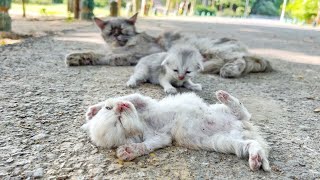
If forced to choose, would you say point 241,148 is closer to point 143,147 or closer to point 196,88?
point 143,147

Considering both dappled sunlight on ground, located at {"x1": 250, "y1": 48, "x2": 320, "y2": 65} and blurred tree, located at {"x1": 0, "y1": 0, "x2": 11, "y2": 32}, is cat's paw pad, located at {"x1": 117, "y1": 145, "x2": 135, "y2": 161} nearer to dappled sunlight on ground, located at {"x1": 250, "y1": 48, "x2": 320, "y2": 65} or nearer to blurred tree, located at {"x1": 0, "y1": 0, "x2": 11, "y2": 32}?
dappled sunlight on ground, located at {"x1": 250, "y1": 48, "x2": 320, "y2": 65}

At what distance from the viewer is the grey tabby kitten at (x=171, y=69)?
3.61 metres

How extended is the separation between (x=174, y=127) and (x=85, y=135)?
0.61 metres

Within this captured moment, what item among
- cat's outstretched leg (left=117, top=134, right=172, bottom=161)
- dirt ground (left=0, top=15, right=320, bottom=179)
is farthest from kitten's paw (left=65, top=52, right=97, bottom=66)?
cat's outstretched leg (left=117, top=134, right=172, bottom=161)

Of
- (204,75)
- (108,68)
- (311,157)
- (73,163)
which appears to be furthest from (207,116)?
(108,68)

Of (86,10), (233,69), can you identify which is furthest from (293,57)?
(86,10)

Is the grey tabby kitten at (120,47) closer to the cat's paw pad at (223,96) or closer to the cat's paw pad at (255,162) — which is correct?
the cat's paw pad at (223,96)

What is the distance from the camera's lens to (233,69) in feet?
15.4

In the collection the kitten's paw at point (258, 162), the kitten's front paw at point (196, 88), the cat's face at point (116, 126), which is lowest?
the kitten's front paw at point (196, 88)

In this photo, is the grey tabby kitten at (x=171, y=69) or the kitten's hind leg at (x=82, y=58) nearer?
the grey tabby kitten at (x=171, y=69)

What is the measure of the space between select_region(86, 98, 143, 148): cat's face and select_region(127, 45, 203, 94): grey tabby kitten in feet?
4.43

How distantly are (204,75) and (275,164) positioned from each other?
8.69ft

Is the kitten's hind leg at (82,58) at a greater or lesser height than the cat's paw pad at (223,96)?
Result: lesser

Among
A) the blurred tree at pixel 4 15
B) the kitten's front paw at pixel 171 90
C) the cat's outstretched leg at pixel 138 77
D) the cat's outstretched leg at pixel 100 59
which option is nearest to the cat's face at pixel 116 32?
the cat's outstretched leg at pixel 100 59
